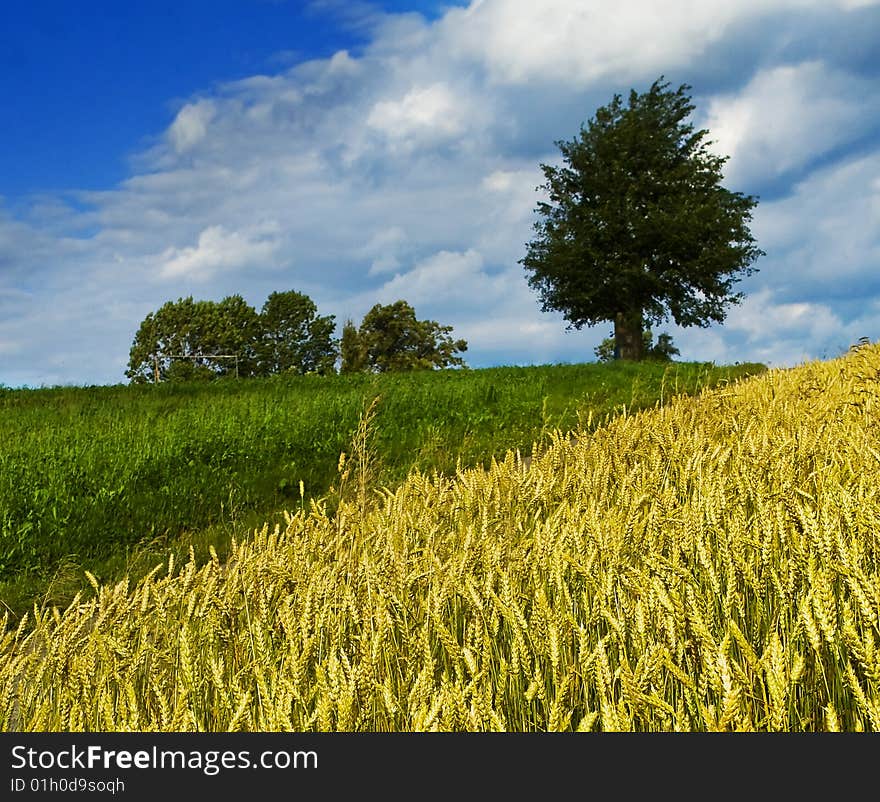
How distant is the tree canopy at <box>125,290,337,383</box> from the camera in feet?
183

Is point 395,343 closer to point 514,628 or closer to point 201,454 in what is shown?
point 201,454

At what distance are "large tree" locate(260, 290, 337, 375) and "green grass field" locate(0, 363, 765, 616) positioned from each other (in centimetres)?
3918

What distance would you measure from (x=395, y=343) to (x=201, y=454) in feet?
135

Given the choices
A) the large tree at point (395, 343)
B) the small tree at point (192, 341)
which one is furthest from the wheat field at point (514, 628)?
the small tree at point (192, 341)

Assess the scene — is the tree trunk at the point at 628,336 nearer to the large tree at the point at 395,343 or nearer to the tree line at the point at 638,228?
the tree line at the point at 638,228

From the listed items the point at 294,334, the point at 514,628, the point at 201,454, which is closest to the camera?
the point at 514,628

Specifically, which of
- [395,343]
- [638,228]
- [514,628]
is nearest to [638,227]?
[638,228]

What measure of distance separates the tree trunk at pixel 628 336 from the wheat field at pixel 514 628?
2825 centimetres

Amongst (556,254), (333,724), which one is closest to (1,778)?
(333,724)

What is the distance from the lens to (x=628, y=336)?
33438mm

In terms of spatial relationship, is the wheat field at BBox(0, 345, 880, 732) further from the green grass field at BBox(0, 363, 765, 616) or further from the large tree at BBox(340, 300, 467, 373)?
the large tree at BBox(340, 300, 467, 373)

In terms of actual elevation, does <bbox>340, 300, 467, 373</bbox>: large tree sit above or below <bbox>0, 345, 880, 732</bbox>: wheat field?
above

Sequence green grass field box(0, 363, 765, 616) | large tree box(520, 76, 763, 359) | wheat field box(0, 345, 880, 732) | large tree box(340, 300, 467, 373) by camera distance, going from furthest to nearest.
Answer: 1. large tree box(340, 300, 467, 373)
2. large tree box(520, 76, 763, 359)
3. green grass field box(0, 363, 765, 616)
4. wheat field box(0, 345, 880, 732)

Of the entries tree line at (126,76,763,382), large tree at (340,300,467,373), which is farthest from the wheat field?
large tree at (340,300,467,373)
